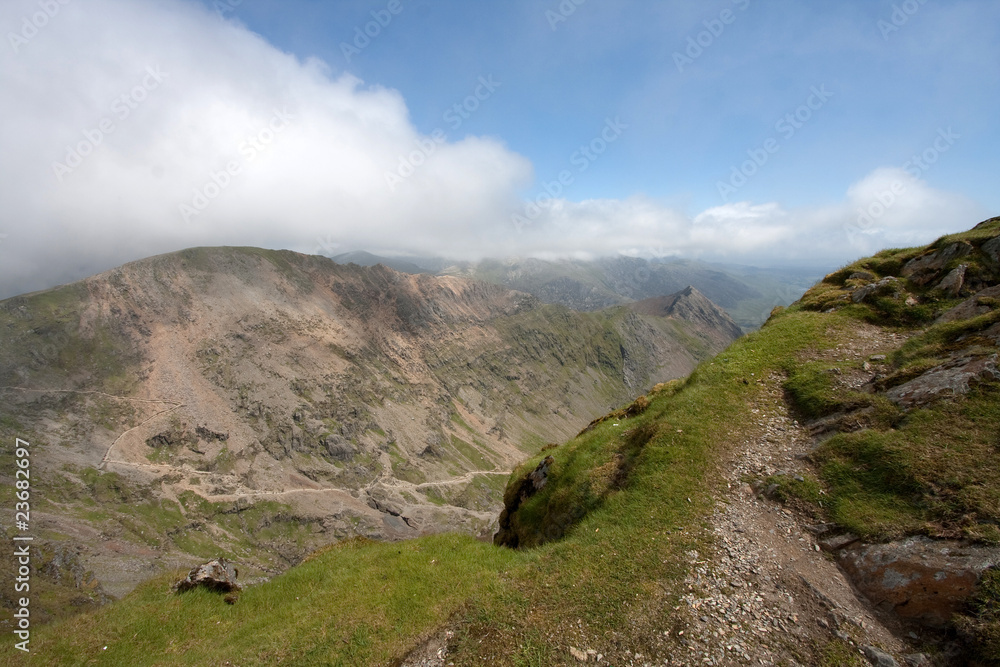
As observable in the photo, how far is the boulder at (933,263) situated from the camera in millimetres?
25219

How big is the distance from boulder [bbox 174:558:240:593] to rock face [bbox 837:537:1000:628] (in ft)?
77.9

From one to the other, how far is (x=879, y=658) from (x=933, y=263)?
27188 mm

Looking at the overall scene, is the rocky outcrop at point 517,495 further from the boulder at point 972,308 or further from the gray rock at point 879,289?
the gray rock at point 879,289

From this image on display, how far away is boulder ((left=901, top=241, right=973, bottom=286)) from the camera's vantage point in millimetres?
25219

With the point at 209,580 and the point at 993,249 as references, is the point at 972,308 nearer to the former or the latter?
the point at 993,249

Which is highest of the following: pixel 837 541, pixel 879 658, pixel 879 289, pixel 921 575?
pixel 879 289

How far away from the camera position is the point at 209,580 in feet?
60.2

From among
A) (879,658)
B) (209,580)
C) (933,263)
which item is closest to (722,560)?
(879,658)

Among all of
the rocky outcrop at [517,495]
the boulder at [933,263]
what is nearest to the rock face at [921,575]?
the rocky outcrop at [517,495]

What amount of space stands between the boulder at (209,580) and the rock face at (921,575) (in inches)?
935

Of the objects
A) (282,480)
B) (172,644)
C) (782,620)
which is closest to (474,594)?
(782,620)

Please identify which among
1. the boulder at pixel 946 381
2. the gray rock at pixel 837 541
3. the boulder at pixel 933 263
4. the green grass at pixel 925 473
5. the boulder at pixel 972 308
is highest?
the boulder at pixel 933 263

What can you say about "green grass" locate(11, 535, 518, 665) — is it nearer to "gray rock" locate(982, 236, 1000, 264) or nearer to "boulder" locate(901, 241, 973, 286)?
"boulder" locate(901, 241, 973, 286)

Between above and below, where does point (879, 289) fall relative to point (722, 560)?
above
